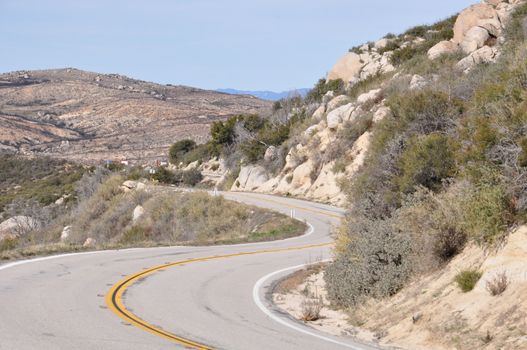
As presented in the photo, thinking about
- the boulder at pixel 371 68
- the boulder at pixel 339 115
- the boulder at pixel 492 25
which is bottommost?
the boulder at pixel 339 115

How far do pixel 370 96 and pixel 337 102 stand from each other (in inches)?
226

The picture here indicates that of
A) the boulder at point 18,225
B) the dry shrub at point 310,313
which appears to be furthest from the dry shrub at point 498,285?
the boulder at point 18,225

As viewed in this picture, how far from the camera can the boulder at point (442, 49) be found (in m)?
43.5

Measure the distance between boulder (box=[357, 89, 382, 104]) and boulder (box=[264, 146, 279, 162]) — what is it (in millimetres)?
9268

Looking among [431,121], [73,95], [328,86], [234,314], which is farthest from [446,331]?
[73,95]

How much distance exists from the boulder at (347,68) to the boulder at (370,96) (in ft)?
34.6

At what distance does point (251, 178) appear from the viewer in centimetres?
5075

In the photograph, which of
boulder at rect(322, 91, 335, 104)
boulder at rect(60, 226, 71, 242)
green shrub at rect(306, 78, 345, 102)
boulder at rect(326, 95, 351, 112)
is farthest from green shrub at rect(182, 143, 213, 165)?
boulder at rect(60, 226, 71, 242)

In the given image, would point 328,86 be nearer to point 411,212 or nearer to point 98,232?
point 98,232

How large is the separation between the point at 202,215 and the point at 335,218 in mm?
7795

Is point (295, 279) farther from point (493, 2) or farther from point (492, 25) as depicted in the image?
point (493, 2)

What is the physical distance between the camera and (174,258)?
19.0 m

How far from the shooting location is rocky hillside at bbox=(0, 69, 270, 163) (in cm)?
10081

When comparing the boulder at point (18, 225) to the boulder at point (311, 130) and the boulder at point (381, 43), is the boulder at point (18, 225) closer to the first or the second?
the boulder at point (311, 130)
